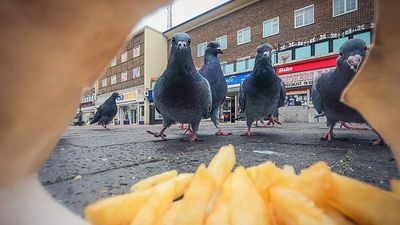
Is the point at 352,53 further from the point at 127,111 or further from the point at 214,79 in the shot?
the point at 127,111

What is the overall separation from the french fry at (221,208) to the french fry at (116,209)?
0.21 metres

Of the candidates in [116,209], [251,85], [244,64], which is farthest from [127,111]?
[116,209]

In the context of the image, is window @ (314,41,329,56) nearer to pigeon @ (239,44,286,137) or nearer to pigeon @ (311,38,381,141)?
pigeon @ (239,44,286,137)

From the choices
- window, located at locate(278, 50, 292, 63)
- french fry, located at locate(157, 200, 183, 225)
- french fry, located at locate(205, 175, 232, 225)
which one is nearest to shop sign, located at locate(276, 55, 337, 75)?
window, located at locate(278, 50, 292, 63)

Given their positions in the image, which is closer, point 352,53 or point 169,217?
point 169,217

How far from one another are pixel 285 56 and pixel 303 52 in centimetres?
88

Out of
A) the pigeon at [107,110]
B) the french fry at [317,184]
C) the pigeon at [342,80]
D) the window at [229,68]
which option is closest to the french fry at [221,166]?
the french fry at [317,184]

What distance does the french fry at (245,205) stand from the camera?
607 millimetres

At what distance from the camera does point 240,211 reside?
0.63 m

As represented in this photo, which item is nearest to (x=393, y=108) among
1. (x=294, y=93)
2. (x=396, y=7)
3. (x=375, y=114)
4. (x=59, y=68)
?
(x=375, y=114)

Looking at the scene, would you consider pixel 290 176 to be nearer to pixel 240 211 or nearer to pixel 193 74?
pixel 240 211

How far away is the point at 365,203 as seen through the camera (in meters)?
0.65

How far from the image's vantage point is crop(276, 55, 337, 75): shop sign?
9.89 m

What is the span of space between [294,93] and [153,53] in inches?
323
